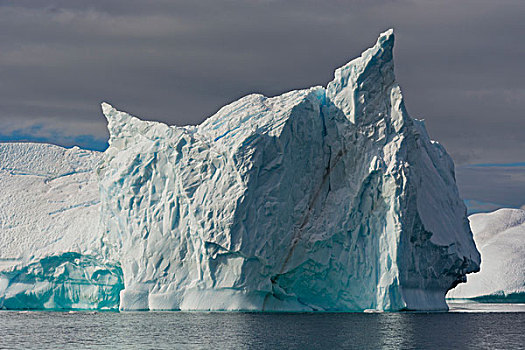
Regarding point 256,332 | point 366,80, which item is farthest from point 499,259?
point 256,332

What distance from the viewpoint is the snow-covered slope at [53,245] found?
3459 centimetres

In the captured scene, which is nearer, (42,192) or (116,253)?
(116,253)

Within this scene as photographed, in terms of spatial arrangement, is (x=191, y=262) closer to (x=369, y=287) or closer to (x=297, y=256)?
(x=297, y=256)

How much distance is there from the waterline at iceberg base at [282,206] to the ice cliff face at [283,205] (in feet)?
0.17

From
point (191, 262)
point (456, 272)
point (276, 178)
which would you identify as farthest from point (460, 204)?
point (191, 262)

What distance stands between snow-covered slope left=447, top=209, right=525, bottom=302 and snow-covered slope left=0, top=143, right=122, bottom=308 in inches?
1340

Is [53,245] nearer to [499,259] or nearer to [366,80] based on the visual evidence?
[366,80]

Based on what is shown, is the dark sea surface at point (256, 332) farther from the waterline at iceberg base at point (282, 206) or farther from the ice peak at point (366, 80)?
the ice peak at point (366, 80)

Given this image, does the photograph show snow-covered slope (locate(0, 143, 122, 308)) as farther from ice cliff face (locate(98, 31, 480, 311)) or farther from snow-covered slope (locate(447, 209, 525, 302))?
snow-covered slope (locate(447, 209, 525, 302))

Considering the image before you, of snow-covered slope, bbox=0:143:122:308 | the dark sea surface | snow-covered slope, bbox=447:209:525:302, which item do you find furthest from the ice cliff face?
snow-covered slope, bbox=447:209:525:302

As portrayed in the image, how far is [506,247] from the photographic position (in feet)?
204

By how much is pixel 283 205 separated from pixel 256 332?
22.9 ft

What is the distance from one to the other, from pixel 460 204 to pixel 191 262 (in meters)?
14.6

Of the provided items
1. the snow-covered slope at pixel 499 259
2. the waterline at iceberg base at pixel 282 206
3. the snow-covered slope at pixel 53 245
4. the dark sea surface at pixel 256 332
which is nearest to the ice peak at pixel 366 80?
the waterline at iceberg base at pixel 282 206
